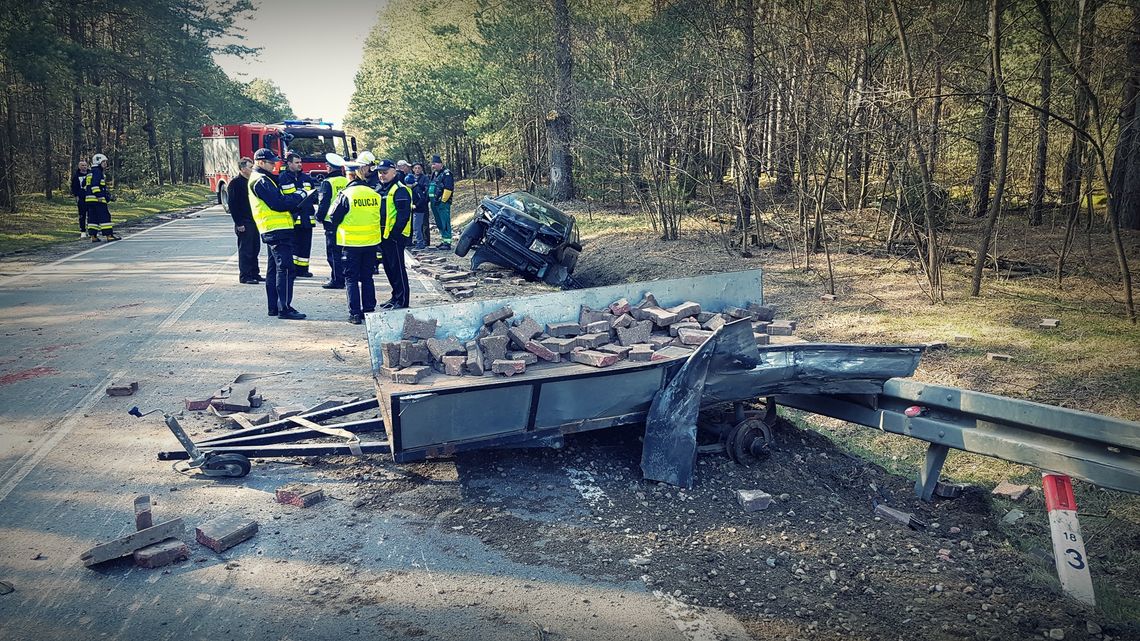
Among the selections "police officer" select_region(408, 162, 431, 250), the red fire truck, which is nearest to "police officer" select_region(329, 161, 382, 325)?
"police officer" select_region(408, 162, 431, 250)

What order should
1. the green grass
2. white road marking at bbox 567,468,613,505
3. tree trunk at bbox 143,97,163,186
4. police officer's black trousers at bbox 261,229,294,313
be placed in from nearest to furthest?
white road marking at bbox 567,468,613,505 → police officer's black trousers at bbox 261,229,294,313 → the green grass → tree trunk at bbox 143,97,163,186

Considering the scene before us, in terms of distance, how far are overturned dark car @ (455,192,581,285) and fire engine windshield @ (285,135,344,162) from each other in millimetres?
14832

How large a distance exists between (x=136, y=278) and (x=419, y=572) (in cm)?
1027

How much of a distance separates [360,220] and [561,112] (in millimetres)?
12006

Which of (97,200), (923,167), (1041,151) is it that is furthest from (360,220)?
(1041,151)

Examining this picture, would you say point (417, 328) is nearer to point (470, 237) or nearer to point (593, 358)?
point (593, 358)

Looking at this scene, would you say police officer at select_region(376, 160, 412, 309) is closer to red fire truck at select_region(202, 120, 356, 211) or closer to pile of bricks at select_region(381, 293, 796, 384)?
pile of bricks at select_region(381, 293, 796, 384)

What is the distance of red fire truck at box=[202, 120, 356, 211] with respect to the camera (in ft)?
84.2

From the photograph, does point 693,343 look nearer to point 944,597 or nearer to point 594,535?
point 594,535

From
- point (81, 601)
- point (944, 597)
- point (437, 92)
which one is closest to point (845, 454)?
point (944, 597)

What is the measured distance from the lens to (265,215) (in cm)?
940

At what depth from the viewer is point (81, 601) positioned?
12.1 ft

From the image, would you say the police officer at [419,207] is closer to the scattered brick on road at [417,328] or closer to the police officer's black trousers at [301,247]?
the police officer's black trousers at [301,247]

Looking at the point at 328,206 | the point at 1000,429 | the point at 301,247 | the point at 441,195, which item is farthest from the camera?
the point at 441,195
